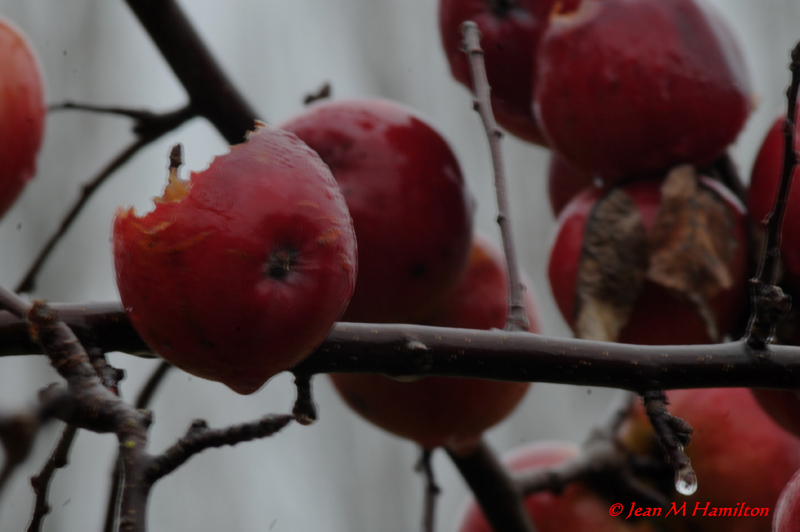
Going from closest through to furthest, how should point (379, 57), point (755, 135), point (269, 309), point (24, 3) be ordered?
1. point (269, 309)
2. point (755, 135)
3. point (24, 3)
4. point (379, 57)

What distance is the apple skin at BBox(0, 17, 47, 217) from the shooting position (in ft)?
2.74

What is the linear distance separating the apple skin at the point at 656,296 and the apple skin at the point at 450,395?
0.09 meters

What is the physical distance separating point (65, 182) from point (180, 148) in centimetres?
324

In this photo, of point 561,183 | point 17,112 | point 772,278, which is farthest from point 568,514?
point 17,112

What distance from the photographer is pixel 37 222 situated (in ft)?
11.1

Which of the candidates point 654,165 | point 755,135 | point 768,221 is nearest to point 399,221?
point 654,165

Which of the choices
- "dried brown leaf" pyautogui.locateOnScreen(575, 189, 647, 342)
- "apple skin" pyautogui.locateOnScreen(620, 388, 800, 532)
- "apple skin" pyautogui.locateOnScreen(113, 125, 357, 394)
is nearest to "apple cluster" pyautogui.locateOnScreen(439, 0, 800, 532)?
"dried brown leaf" pyautogui.locateOnScreen(575, 189, 647, 342)

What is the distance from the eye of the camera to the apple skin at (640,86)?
0.80m

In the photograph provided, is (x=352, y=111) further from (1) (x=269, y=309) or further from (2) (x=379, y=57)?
(2) (x=379, y=57)

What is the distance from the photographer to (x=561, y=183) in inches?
39.0

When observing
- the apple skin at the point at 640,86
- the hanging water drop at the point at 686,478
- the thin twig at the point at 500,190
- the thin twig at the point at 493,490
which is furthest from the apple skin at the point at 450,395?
the hanging water drop at the point at 686,478

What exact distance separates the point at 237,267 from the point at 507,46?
0.53 m

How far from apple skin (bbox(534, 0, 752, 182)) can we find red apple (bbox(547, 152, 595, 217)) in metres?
0.11

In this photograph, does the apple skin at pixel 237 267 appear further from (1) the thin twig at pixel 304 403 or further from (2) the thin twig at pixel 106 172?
(2) the thin twig at pixel 106 172
